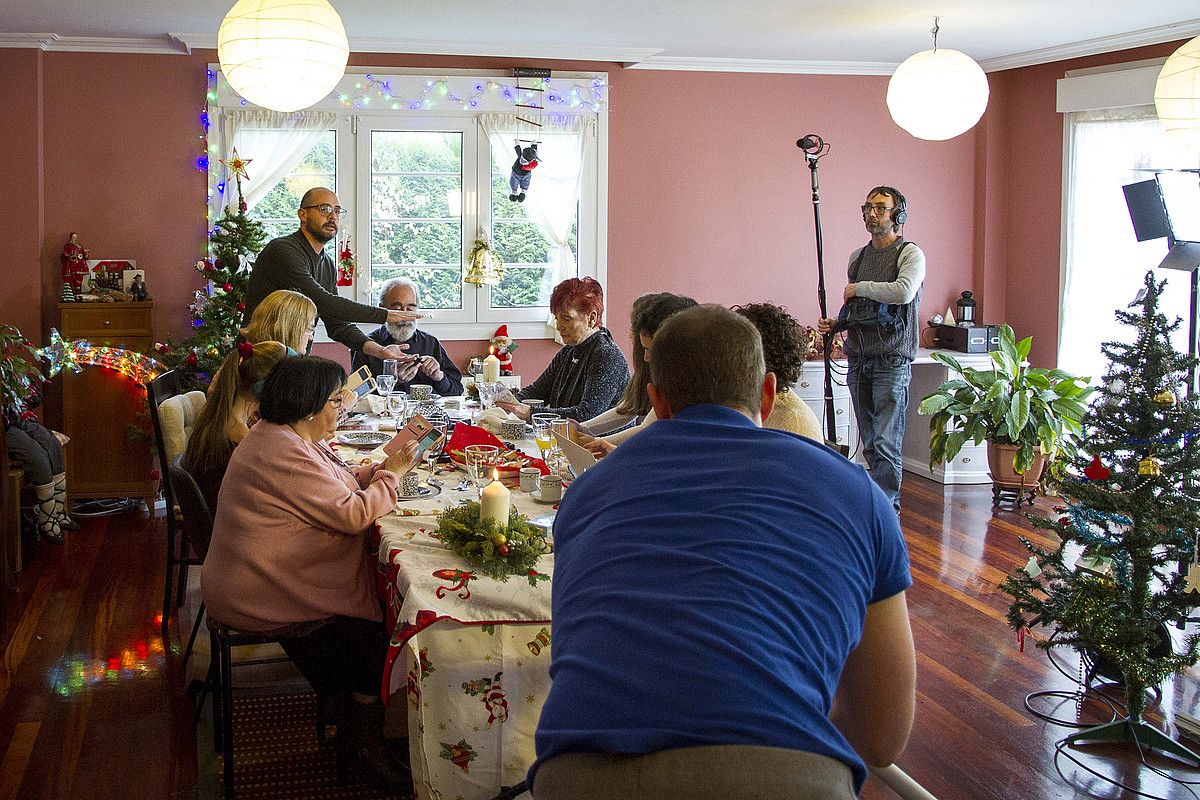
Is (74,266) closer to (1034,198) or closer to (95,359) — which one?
(95,359)

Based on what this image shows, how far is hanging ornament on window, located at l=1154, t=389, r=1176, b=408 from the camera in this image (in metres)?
3.27

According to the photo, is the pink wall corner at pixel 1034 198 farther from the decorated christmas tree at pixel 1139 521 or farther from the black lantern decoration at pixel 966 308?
the decorated christmas tree at pixel 1139 521

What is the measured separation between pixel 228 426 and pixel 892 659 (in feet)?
7.64

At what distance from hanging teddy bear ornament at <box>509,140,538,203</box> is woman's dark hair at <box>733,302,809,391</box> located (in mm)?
4098

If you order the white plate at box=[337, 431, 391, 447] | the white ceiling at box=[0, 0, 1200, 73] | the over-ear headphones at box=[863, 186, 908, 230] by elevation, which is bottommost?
the white plate at box=[337, 431, 391, 447]

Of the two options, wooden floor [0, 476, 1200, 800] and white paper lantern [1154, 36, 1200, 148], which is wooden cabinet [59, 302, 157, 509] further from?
white paper lantern [1154, 36, 1200, 148]

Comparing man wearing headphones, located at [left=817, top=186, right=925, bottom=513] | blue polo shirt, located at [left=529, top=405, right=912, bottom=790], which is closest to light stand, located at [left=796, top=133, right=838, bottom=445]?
man wearing headphones, located at [left=817, top=186, right=925, bottom=513]

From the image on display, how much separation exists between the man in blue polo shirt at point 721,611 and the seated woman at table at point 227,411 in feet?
6.18

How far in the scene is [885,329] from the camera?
5789mm

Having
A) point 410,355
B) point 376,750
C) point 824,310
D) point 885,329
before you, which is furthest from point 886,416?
point 376,750

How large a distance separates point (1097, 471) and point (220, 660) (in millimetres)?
2632

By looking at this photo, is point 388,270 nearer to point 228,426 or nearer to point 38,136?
point 38,136

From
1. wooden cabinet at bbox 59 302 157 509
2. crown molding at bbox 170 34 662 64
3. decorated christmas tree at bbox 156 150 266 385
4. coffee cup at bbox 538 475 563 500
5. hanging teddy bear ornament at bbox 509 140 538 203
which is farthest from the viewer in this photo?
hanging teddy bear ornament at bbox 509 140 538 203

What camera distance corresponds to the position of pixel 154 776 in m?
3.15
